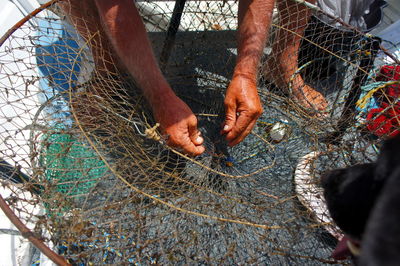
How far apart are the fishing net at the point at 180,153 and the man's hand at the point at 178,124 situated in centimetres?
6

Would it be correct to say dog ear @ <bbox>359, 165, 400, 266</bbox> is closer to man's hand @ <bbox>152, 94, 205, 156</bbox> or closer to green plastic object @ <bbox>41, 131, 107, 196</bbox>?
man's hand @ <bbox>152, 94, 205, 156</bbox>

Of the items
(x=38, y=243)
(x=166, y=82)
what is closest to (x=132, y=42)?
(x=166, y=82)

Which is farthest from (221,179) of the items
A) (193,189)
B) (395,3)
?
(395,3)

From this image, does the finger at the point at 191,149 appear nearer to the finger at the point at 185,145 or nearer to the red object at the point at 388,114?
the finger at the point at 185,145

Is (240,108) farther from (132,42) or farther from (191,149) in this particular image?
(132,42)

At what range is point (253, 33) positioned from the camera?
3.61ft

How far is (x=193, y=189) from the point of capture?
0.97 m

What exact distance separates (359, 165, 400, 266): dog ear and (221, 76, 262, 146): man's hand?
0.71 metres

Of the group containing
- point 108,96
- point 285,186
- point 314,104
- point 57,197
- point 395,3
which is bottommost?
point 285,186

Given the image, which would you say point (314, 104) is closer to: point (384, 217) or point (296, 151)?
point (296, 151)

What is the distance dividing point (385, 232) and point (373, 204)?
0.31 ft

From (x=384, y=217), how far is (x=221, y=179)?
833 millimetres

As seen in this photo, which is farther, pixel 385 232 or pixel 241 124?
pixel 241 124

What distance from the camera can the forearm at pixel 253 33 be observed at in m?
1.07
